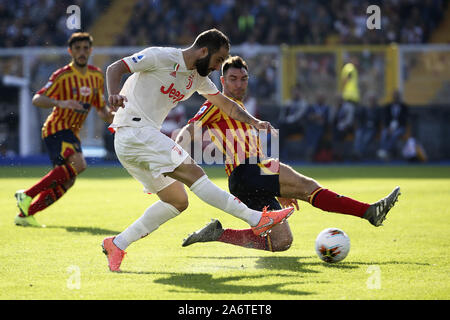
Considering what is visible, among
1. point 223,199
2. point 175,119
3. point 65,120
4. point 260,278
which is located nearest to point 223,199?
point 223,199

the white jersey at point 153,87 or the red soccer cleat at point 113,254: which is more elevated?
the white jersey at point 153,87

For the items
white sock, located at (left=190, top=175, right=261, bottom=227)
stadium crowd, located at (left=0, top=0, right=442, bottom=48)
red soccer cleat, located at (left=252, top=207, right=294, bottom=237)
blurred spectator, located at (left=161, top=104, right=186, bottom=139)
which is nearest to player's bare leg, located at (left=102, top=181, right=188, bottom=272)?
white sock, located at (left=190, top=175, right=261, bottom=227)

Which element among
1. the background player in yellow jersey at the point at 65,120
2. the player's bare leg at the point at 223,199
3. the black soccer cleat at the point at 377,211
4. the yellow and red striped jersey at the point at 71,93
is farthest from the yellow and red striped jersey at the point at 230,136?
the yellow and red striped jersey at the point at 71,93

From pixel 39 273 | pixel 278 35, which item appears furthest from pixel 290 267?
pixel 278 35

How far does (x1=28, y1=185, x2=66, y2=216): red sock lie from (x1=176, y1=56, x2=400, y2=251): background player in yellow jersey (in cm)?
287

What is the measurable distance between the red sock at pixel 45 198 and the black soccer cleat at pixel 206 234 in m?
3.19

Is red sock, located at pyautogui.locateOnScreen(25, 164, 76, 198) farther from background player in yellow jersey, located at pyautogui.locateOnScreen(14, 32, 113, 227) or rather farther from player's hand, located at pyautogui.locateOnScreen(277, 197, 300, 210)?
player's hand, located at pyautogui.locateOnScreen(277, 197, 300, 210)

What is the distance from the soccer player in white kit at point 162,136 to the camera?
5922 mm

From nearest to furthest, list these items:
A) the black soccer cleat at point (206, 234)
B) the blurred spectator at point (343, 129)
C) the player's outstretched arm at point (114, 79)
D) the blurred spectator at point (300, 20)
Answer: the player's outstretched arm at point (114, 79) < the black soccer cleat at point (206, 234) < the blurred spectator at point (343, 129) < the blurred spectator at point (300, 20)

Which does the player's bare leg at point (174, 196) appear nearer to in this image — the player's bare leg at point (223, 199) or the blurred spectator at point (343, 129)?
the player's bare leg at point (223, 199)

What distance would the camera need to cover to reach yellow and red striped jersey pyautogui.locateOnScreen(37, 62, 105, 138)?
30.4 feet

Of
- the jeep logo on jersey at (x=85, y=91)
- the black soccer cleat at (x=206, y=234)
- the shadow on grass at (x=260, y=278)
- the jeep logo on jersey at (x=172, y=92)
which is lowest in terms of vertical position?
the shadow on grass at (x=260, y=278)

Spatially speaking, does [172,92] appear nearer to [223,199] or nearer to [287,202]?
[223,199]

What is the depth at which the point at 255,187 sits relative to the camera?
6605 millimetres
